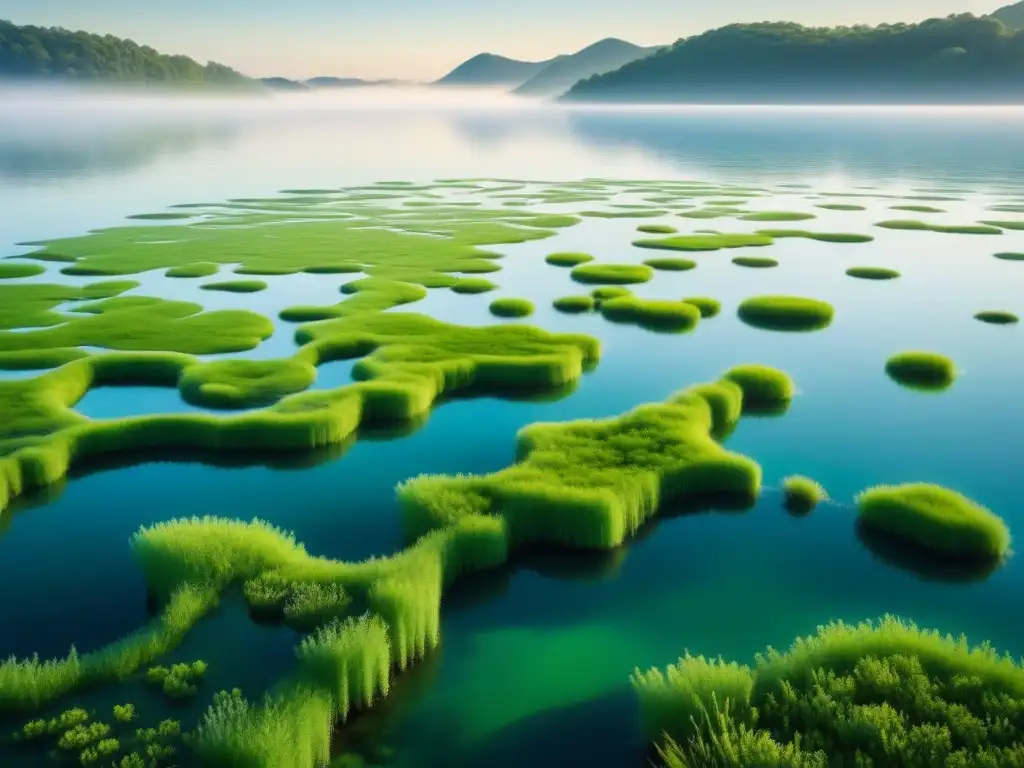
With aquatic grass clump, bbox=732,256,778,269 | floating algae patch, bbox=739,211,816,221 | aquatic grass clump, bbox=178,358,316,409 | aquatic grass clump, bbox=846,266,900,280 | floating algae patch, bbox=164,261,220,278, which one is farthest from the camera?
floating algae patch, bbox=739,211,816,221

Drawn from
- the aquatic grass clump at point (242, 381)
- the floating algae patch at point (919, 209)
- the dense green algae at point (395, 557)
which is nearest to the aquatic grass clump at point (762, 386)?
the dense green algae at point (395, 557)

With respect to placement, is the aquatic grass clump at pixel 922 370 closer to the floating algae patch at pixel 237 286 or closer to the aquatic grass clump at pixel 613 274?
the aquatic grass clump at pixel 613 274

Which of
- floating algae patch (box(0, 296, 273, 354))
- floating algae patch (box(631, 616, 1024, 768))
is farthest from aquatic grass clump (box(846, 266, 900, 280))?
floating algae patch (box(631, 616, 1024, 768))

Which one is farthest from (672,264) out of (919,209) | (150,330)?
(919,209)

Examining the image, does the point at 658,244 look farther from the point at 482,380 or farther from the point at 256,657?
the point at 256,657

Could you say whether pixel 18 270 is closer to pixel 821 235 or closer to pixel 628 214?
pixel 628 214

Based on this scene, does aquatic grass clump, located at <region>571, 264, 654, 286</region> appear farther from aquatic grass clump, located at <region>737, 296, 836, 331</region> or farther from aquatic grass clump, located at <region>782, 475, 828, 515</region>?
aquatic grass clump, located at <region>782, 475, 828, 515</region>
